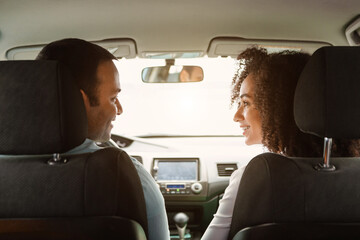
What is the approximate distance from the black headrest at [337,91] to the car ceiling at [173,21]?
1.26 m

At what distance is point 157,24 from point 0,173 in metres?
1.75

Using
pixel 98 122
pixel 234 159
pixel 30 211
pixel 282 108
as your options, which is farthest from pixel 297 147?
pixel 234 159

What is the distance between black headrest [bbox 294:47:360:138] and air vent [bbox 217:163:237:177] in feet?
9.34

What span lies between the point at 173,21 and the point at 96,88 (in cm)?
115

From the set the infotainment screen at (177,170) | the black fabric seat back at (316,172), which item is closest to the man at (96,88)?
the black fabric seat back at (316,172)

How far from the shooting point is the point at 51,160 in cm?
165

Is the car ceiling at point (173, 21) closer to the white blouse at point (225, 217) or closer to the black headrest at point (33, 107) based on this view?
the black headrest at point (33, 107)

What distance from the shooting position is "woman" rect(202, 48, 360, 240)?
189 cm

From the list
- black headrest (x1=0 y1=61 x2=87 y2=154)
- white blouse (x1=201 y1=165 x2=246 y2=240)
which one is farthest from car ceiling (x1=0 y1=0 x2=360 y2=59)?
white blouse (x1=201 y1=165 x2=246 y2=240)

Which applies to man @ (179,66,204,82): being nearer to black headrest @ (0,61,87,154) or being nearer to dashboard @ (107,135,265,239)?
dashboard @ (107,135,265,239)

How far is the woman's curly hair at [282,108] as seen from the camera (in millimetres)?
1964

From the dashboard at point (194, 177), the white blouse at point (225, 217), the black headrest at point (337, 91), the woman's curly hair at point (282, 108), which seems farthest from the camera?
the dashboard at point (194, 177)

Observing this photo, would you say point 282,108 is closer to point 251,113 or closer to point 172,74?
point 251,113

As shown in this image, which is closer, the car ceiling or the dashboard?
the car ceiling
